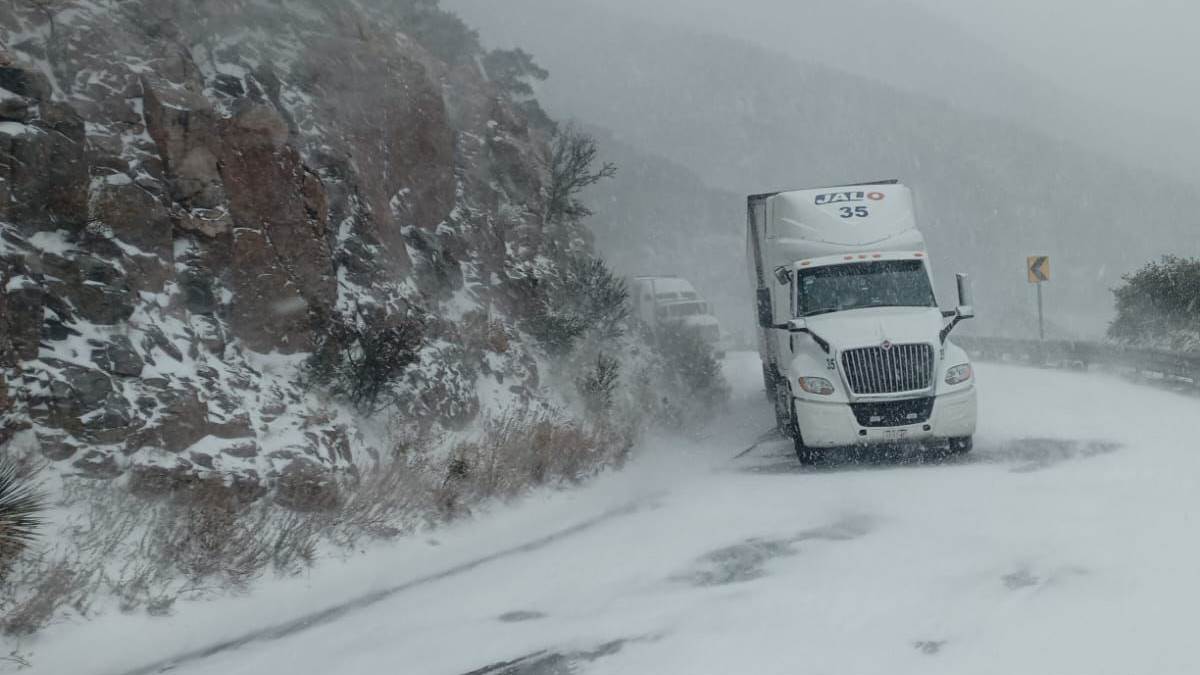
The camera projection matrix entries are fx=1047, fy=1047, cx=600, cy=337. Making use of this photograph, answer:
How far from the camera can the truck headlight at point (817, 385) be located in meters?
13.1

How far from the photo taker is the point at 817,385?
1316cm

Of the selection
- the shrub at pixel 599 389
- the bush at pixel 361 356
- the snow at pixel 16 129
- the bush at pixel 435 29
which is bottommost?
the shrub at pixel 599 389

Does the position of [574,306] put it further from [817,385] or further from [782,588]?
[782,588]

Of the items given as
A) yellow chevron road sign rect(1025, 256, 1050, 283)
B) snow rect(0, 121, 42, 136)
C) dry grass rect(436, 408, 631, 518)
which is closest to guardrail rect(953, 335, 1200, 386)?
yellow chevron road sign rect(1025, 256, 1050, 283)

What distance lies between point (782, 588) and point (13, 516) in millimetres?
5151

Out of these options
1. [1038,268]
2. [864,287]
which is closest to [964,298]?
[864,287]

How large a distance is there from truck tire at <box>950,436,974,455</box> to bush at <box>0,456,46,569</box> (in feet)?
34.0

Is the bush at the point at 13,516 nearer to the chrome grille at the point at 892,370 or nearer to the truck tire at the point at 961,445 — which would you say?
the chrome grille at the point at 892,370

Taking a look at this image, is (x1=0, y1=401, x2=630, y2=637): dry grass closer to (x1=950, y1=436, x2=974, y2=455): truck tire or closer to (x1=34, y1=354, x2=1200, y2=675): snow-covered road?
(x1=34, y1=354, x2=1200, y2=675): snow-covered road

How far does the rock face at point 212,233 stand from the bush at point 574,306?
3.11 ft

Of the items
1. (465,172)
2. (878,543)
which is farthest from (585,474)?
(465,172)

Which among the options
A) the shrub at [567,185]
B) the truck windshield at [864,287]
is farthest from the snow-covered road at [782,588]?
the shrub at [567,185]

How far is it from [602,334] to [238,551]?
13515 millimetres

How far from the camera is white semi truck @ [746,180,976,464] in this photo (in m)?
12.9
